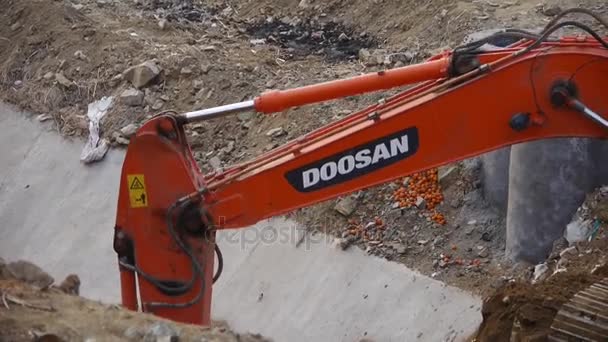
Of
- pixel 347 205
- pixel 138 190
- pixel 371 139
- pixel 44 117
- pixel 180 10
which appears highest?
pixel 371 139

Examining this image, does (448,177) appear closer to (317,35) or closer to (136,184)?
(136,184)

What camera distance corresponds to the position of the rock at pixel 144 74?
13.0 metres

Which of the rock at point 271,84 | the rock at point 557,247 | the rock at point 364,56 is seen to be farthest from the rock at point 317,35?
the rock at point 557,247

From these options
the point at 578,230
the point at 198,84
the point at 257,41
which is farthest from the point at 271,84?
the point at 578,230

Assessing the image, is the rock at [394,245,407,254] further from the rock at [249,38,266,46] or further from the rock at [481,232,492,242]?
the rock at [249,38,266,46]

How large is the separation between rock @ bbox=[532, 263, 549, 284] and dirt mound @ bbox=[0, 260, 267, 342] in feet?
7.40

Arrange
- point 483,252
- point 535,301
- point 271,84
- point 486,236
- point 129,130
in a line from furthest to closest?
point 129,130, point 271,84, point 486,236, point 483,252, point 535,301

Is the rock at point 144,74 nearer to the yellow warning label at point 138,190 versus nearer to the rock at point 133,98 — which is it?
the rock at point 133,98

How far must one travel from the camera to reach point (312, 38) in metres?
14.1

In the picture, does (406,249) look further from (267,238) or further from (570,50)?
(570,50)

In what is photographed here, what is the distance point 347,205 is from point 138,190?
3345 mm

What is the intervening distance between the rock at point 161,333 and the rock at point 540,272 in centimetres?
289

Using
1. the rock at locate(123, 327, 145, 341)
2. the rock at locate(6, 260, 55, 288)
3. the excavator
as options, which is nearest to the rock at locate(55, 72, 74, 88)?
the rock at locate(6, 260, 55, 288)

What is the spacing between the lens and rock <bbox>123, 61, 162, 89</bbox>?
1295cm
